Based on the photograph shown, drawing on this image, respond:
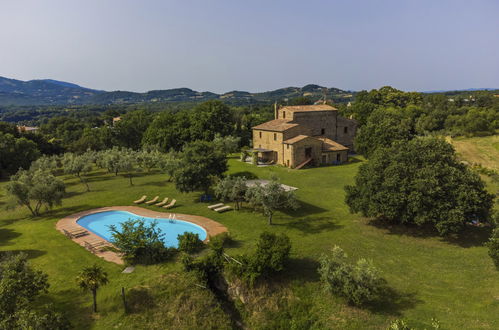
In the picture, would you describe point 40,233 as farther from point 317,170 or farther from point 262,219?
point 317,170

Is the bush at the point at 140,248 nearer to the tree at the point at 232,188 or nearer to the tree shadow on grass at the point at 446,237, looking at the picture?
the tree at the point at 232,188

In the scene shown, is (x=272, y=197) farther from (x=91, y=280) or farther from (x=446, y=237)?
(x=91, y=280)

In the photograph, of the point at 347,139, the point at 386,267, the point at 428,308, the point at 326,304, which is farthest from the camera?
the point at 347,139

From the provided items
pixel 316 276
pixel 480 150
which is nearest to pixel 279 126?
pixel 316 276

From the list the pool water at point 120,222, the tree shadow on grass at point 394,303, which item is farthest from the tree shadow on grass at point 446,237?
the pool water at point 120,222

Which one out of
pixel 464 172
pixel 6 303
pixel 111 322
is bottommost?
pixel 111 322

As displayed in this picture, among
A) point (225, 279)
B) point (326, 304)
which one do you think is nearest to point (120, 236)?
point (225, 279)
